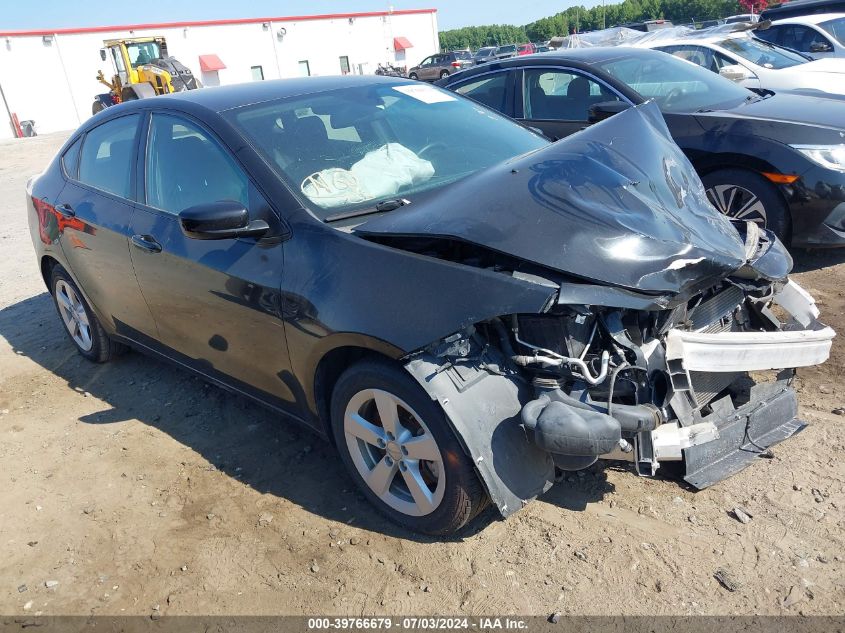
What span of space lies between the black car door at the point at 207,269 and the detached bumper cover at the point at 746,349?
5.37 ft

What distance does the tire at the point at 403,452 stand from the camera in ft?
8.14

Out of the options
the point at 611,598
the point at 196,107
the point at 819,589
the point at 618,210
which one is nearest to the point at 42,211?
the point at 196,107

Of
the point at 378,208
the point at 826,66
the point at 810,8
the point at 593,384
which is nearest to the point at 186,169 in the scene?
the point at 378,208

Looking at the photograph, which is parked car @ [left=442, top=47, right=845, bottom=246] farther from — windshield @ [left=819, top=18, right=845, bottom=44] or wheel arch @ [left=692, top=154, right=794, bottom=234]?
windshield @ [left=819, top=18, right=845, bottom=44]

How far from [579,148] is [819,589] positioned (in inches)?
75.0

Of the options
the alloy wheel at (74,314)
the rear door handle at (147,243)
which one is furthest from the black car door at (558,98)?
the alloy wheel at (74,314)

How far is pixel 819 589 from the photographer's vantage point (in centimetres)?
230

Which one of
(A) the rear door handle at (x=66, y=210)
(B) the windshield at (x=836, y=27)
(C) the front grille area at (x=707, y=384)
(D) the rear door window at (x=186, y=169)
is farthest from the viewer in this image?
(B) the windshield at (x=836, y=27)

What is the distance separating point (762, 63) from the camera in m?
9.05

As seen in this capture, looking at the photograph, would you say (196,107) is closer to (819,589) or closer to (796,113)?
(819,589)

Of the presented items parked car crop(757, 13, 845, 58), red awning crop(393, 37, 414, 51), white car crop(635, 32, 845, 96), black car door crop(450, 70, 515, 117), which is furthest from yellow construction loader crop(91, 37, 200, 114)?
red awning crop(393, 37, 414, 51)

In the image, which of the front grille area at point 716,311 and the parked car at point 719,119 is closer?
the front grille area at point 716,311

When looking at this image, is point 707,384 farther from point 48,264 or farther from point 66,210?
point 48,264

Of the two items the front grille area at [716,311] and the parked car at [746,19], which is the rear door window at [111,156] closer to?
the front grille area at [716,311]
